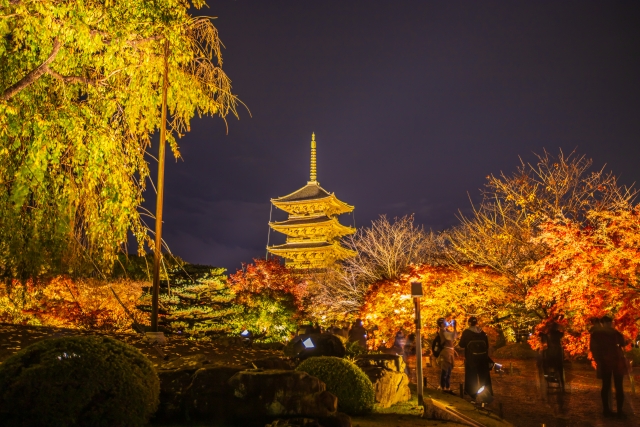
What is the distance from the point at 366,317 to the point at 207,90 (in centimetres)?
1148

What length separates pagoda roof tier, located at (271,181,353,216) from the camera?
44.5 metres

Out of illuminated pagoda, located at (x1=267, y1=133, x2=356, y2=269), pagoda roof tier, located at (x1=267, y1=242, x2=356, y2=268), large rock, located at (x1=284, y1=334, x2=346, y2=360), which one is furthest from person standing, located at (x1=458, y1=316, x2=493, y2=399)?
pagoda roof tier, located at (x1=267, y1=242, x2=356, y2=268)

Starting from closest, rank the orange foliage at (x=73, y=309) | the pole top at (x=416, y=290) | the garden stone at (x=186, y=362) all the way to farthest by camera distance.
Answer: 1. the garden stone at (x=186, y=362)
2. the pole top at (x=416, y=290)
3. the orange foliage at (x=73, y=309)

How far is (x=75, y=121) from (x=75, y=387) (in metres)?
2.83

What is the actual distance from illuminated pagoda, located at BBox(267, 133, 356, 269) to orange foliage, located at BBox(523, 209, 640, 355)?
3245 cm

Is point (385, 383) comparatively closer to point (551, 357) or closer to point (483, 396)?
point (483, 396)

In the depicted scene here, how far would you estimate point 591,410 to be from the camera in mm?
8023

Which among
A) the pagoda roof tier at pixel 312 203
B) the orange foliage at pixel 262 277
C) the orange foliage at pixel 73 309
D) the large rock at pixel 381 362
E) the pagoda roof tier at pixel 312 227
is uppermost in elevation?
the pagoda roof tier at pixel 312 203

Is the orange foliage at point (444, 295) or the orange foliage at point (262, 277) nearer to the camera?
the orange foliage at point (444, 295)

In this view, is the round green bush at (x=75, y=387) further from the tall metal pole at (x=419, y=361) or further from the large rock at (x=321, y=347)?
the large rock at (x=321, y=347)

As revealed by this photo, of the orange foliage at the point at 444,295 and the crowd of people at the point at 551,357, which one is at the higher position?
the orange foliage at the point at 444,295

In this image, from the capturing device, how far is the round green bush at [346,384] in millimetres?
6312

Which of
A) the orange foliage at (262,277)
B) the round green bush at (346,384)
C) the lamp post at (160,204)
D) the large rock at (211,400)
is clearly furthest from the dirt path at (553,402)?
the orange foliage at (262,277)

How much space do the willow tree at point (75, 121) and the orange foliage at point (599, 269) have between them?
7616mm
